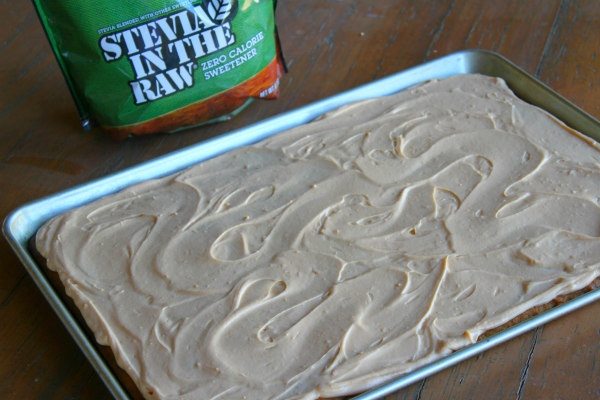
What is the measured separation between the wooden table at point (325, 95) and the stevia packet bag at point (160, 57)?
7cm

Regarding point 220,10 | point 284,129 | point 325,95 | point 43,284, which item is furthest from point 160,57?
point 43,284

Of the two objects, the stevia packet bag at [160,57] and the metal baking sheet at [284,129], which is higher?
the stevia packet bag at [160,57]

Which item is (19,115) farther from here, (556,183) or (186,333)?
(556,183)

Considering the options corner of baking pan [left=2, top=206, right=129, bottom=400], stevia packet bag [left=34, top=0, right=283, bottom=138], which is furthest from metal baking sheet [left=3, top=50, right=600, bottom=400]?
stevia packet bag [left=34, top=0, right=283, bottom=138]

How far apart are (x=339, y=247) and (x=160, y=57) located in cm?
62

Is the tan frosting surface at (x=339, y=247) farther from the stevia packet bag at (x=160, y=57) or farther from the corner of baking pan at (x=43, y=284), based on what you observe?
the stevia packet bag at (x=160, y=57)

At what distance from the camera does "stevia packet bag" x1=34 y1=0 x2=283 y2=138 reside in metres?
1.57

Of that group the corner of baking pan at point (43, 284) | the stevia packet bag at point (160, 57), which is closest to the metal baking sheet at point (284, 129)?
the corner of baking pan at point (43, 284)

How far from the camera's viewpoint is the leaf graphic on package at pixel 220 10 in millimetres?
1641

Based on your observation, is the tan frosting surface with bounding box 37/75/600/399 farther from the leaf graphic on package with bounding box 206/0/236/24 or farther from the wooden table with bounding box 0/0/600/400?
the leaf graphic on package with bounding box 206/0/236/24

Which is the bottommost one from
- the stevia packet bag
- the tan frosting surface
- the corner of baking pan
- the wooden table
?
the wooden table

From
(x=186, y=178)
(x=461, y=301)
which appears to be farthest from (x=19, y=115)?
(x=461, y=301)

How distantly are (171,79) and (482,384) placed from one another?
3.08 ft

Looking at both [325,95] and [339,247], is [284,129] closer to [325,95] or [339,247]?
[325,95]
